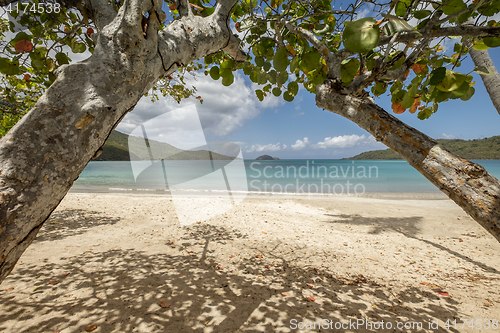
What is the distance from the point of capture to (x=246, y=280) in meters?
3.35

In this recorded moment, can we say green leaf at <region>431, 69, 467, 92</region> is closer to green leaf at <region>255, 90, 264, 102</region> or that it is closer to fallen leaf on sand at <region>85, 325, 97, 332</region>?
green leaf at <region>255, 90, 264, 102</region>

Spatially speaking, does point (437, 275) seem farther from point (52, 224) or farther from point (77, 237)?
point (52, 224)

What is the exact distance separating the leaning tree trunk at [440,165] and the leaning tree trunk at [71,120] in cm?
152

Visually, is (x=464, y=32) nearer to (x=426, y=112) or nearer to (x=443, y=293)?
(x=426, y=112)

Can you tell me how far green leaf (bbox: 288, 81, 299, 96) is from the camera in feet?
8.86

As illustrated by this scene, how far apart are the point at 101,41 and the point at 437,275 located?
576 centimetres

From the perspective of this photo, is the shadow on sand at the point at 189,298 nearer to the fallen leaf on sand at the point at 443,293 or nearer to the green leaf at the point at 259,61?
the fallen leaf on sand at the point at 443,293

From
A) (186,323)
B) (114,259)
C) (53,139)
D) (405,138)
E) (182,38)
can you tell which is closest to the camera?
(53,139)

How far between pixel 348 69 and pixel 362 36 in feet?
2.90

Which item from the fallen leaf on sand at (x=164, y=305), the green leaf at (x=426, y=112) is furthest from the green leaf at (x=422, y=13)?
the fallen leaf on sand at (x=164, y=305)

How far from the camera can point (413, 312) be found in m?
2.70

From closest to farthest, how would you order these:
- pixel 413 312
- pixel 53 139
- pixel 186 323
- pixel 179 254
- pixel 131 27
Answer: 1. pixel 53 139
2. pixel 131 27
3. pixel 186 323
4. pixel 413 312
5. pixel 179 254

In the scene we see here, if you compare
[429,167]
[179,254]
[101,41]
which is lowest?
[179,254]

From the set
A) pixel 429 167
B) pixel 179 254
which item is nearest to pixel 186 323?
pixel 179 254
